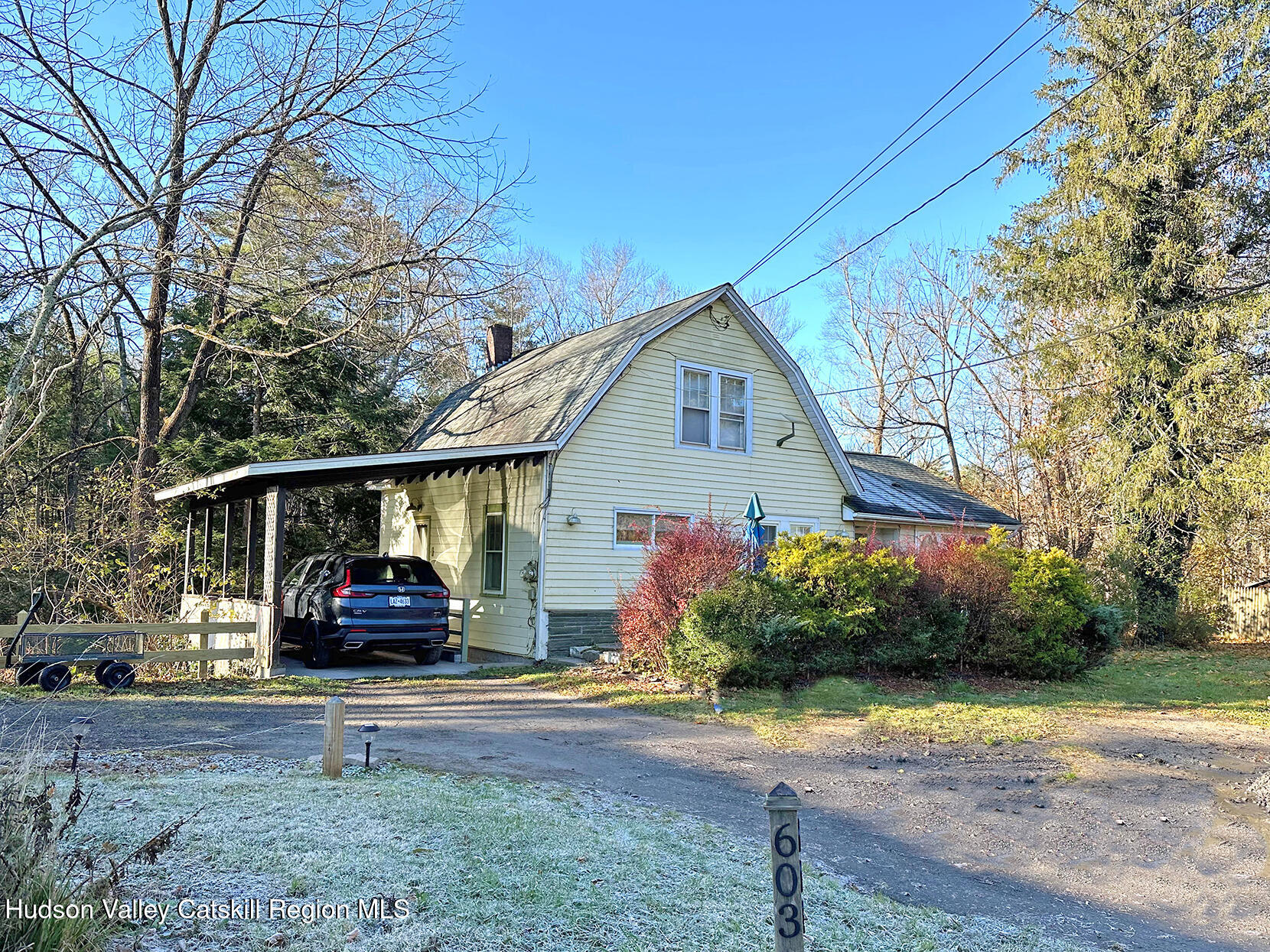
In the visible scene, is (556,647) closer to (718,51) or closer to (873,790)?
(873,790)

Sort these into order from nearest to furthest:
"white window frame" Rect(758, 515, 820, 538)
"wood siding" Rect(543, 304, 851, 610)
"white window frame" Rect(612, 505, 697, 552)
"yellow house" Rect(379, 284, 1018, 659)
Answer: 1. "yellow house" Rect(379, 284, 1018, 659)
2. "wood siding" Rect(543, 304, 851, 610)
3. "white window frame" Rect(612, 505, 697, 552)
4. "white window frame" Rect(758, 515, 820, 538)

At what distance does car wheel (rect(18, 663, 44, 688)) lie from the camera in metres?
10.2

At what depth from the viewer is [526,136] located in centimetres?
1345

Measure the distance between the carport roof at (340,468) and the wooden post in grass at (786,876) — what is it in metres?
9.94

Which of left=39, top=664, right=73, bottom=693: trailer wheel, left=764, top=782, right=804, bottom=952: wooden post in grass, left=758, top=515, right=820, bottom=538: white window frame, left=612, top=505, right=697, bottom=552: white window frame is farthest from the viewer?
left=758, top=515, right=820, bottom=538: white window frame

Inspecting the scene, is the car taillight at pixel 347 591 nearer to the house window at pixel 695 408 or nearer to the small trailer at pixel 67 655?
the small trailer at pixel 67 655

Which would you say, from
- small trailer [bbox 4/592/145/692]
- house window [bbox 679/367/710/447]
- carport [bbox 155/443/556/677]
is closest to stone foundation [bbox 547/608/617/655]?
carport [bbox 155/443/556/677]

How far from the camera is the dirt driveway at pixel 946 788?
16.1ft

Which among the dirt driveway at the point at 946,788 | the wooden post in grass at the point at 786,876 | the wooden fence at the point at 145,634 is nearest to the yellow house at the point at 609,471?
the dirt driveway at the point at 946,788

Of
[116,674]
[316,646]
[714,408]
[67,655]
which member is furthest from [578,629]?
[67,655]

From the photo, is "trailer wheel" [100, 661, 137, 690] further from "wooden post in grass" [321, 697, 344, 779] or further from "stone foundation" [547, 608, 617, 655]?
"stone foundation" [547, 608, 617, 655]

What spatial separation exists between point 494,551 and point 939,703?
8.34 m

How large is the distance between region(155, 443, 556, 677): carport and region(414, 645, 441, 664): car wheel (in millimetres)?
2358

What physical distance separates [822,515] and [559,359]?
6.68m
